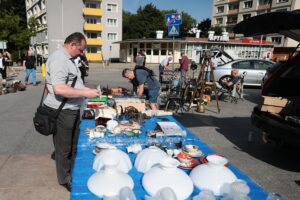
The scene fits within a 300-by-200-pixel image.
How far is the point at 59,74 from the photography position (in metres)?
2.56

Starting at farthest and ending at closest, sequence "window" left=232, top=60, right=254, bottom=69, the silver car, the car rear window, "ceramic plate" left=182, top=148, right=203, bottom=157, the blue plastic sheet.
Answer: "window" left=232, top=60, right=254, bottom=69 → the silver car → the car rear window → "ceramic plate" left=182, top=148, right=203, bottom=157 → the blue plastic sheet

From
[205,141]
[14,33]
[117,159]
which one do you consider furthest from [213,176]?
[14,33]

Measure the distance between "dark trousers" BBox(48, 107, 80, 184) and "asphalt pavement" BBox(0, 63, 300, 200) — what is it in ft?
0.88

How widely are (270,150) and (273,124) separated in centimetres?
108

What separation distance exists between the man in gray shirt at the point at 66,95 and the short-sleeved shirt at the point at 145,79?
1.98 meters

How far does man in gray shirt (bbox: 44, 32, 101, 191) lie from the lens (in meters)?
2.56

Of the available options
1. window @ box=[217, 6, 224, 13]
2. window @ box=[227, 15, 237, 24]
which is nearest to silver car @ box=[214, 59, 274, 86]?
window @ box=[227, 15, 237, 24]

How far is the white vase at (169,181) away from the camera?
5.53ft

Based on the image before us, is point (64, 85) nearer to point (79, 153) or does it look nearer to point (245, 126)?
point (79, 153)

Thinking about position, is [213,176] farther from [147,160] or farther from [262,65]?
[262,65]

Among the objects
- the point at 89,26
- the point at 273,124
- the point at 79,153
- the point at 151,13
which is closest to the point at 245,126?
the point at 273,124

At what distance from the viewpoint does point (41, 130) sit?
2828mm

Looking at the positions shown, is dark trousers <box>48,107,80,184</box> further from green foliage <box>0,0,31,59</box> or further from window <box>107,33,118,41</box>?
window <box>107,33,118,41</box>

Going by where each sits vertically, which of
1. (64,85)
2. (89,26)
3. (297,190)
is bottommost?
(297,190)
